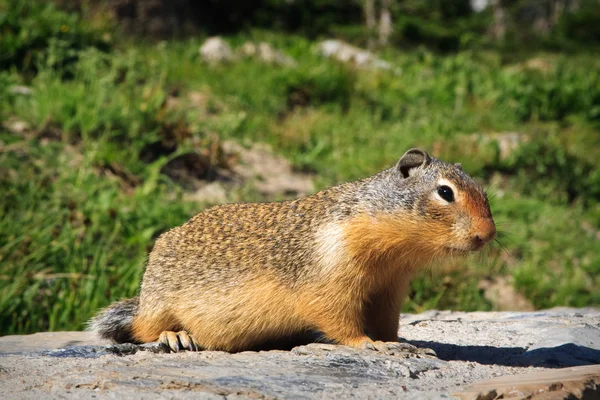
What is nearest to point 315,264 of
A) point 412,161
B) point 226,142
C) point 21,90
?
A: point 412,161

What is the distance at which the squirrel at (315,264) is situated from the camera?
4012 mm

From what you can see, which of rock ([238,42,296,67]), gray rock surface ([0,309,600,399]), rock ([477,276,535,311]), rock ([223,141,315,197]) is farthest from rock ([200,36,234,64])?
gray rock surface ([0,309,600,399])

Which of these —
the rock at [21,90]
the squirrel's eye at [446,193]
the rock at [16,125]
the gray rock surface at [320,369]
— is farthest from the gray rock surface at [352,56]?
the squirrel's eye at [446,193]

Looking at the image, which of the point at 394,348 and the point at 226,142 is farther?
the point at 226,142

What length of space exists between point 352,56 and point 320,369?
13.1m

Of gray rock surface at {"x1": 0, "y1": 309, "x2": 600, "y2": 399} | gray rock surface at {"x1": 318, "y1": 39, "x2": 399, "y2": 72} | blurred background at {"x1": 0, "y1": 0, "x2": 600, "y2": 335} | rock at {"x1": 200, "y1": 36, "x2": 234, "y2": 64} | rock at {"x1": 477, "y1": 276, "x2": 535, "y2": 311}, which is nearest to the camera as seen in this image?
gray rock surface at {"x1": 0, "y1": 309, "x2": 600, "y2": 399}

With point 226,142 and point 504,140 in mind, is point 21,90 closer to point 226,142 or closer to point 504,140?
point 226,142

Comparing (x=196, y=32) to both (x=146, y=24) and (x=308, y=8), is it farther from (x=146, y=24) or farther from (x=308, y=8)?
(x=308, y=8)

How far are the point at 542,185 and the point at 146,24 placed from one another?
9301 mm

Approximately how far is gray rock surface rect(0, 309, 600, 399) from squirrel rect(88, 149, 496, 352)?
7.4 inches

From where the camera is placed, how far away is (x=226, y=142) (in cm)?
1072

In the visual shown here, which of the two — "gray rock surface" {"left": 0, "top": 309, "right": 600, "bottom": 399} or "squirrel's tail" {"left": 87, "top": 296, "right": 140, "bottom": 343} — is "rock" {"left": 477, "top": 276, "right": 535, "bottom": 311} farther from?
"squirrel's tail" {"left": 87, "top": 296, "right": 140, "bottom": 343}

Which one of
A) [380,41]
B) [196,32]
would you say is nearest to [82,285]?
[196,32]

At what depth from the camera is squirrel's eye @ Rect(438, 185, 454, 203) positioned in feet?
13.2
